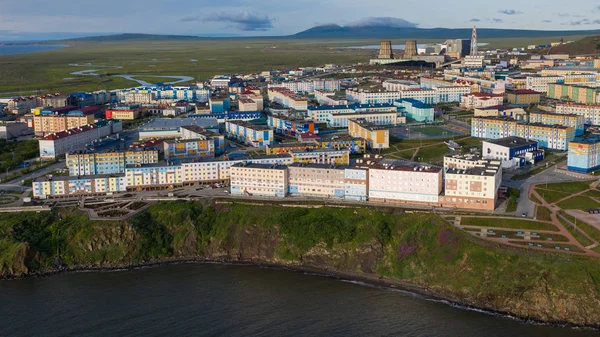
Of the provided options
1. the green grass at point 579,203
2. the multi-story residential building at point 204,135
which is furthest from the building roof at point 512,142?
the multi-story residential building at point 204,135

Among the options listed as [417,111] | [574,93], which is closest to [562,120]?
[417,111]

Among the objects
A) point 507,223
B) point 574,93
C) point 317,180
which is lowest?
point 507,223

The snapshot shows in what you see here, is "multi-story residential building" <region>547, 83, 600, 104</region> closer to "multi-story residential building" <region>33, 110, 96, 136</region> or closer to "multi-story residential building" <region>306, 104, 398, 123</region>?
"multi-story residential building" <region>306, 104, 398, 123</region>

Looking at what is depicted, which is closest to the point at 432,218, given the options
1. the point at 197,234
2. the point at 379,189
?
the point at 379,189

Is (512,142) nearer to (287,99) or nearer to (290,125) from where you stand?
(290,125)

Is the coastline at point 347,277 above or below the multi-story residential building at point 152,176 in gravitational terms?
below

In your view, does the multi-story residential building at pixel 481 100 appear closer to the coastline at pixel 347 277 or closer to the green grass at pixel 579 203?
the green grass at pixel 579 203

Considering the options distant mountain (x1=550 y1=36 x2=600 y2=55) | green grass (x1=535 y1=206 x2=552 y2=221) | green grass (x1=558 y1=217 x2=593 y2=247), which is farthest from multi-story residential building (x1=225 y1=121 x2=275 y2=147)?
distant mountain (x1=550 y1=36 x2=600 y2=55)
